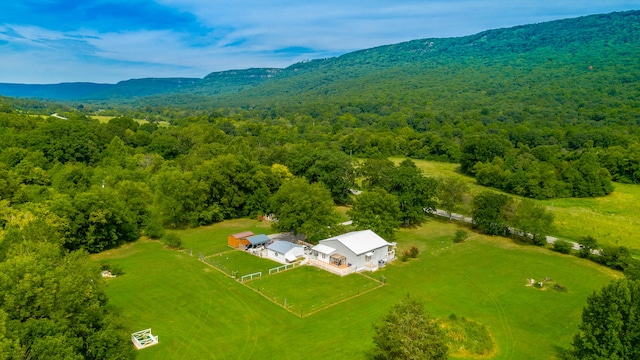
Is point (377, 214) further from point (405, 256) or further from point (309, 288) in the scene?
point (309, 288)

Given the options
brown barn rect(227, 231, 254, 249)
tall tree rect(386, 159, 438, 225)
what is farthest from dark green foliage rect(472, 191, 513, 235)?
brown barn rect(227, 231, 254, 249)

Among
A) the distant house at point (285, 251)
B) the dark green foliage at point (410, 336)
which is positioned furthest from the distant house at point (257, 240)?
the dark green foliage at point (410, 336)

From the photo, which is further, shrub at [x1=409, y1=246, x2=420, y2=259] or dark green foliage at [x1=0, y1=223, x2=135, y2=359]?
shrub at [x1=409, y1=246, x2=420, y2=259]

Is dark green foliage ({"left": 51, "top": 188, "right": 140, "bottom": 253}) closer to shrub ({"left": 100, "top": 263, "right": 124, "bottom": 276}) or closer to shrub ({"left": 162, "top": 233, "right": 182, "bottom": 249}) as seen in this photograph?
shrub ({"left": 100, "top": 263, "right": 124, "bottom": 276})

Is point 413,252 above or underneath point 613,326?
underneath

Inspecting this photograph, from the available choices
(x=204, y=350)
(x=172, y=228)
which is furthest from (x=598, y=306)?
(x=172, y=228)

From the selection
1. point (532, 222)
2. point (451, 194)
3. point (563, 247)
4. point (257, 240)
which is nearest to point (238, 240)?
point (257, 240)

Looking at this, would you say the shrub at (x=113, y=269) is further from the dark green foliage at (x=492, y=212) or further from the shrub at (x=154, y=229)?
the dark green foliage at (x=492, y=212)
